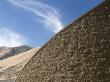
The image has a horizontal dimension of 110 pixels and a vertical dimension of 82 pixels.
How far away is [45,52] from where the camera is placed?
14.5 metres

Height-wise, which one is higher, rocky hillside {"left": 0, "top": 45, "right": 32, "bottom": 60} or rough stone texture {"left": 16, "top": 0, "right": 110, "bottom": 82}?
rocky hillside {"left": 0, "top": 45, "right": 32, "bottom": 60}

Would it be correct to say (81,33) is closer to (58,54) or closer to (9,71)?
(58,54)

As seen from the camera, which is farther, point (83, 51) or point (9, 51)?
point (9, 51)

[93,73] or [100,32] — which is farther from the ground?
[100,32]

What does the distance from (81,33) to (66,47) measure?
89 centimetres

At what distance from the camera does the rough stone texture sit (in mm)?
12883

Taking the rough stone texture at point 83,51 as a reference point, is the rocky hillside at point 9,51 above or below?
above

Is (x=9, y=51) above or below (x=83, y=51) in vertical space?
above

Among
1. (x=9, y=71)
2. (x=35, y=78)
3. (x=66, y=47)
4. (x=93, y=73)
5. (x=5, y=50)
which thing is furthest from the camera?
(x=5, y=50)

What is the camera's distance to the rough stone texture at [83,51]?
1288 centimetres

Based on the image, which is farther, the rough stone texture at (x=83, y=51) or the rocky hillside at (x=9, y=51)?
the rocky hillside at (x=9, y=51)

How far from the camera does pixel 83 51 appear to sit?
43.3 feet

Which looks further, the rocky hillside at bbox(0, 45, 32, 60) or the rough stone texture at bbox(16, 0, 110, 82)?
the rocky hillside at bbox(0, 45, 32, 60)

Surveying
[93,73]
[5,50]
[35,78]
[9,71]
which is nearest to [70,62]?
[93,73]
